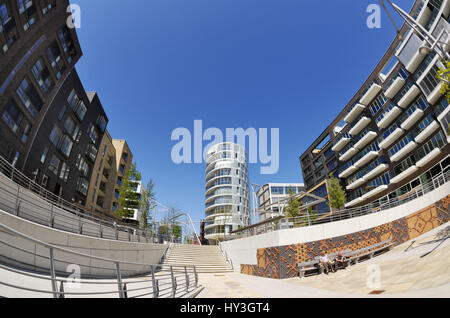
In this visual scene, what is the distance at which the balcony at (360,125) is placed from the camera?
4289 cm

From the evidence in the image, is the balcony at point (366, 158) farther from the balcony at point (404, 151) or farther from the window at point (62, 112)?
the window at point (62, 112)

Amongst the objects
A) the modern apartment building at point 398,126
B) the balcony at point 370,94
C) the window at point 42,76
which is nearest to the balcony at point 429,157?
the modern apartment building at point 398,126

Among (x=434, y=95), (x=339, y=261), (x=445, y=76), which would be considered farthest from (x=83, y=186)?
(x=434, y=95)

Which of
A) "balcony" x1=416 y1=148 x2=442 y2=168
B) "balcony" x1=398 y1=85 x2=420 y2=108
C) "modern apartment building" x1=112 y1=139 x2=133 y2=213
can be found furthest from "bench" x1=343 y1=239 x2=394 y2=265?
"modern apartment building" x1=112 y1=139 x2=133 y2=213

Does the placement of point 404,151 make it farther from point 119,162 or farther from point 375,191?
point 119,162

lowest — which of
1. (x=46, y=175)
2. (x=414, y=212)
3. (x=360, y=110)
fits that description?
(x=414, y=212)

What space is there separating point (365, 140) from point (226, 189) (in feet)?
131

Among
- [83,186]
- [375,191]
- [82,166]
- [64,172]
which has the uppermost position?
[82,166]

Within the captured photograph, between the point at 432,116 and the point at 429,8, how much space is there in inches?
564

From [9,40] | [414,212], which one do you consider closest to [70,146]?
[9,40]

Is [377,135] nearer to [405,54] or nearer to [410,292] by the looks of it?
[405,54]

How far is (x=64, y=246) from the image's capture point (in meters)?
9.06

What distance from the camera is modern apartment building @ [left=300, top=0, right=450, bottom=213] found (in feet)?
95.4

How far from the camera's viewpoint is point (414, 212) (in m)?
17.6
